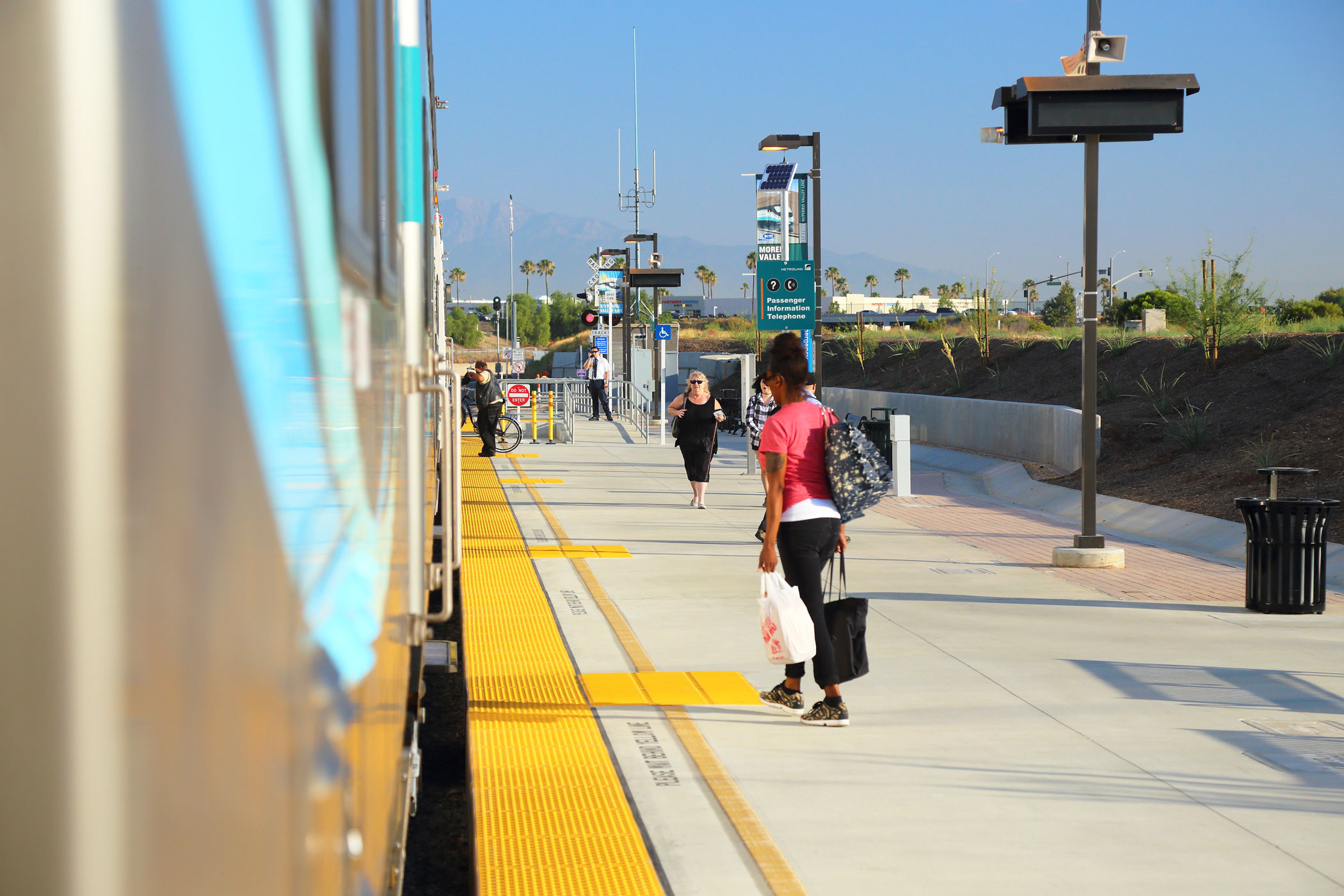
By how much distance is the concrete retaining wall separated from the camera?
19281mm

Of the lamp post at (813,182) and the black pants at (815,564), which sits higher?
the lamp post at (813,182)

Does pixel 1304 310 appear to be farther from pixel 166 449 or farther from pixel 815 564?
pixel 166 449

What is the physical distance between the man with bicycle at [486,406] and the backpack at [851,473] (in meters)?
16.2

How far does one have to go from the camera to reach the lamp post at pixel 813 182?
18.2 metres

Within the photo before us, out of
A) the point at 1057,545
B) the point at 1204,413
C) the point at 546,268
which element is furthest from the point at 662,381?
the point at 546,268

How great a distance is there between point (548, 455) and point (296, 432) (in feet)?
73.5

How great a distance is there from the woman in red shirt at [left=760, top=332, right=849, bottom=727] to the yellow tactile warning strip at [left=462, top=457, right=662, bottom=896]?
1158 mm

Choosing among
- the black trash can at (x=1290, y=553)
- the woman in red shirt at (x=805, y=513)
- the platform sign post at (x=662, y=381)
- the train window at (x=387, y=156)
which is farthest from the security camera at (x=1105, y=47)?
the platform sign post at (x=662, y=381)

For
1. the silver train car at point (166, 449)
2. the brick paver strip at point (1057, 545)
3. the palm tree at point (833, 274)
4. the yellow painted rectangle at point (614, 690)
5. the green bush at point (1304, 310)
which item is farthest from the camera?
the palm tree at point (833, 274)

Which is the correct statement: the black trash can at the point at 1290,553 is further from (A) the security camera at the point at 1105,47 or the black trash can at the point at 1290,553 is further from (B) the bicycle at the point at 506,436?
(B) the bicycle at the point at 506,436

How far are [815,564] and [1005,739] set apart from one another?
1.20 metres

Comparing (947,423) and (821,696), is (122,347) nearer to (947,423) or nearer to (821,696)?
(821,696)

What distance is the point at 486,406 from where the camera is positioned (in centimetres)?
2227

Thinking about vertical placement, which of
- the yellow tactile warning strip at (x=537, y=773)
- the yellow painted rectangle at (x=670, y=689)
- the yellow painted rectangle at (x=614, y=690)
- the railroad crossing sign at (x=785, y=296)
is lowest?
the yellow painted rectangle at (x=670, y=689)
